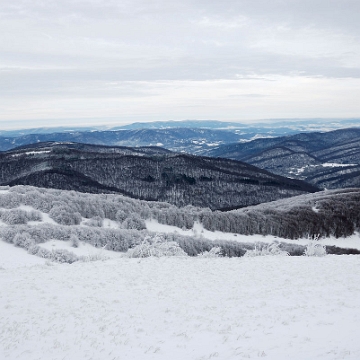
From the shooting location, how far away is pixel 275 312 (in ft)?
40.1

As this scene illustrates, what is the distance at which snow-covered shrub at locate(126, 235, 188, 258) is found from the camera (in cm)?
2147

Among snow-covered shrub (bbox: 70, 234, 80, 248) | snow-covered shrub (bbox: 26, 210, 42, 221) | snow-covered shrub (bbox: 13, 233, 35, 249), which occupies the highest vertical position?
snow-covered shrub (bbox: 26, 210, 42, 221)

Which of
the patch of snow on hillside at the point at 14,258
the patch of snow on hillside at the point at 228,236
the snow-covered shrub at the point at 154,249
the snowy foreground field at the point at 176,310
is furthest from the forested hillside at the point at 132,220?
the snowy foreground field at the point at 176,310

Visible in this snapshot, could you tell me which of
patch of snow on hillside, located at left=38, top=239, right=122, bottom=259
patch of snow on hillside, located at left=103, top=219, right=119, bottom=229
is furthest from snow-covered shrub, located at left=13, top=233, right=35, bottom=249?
patch of snow on hillside, located at left=103, top=219, right=119, bottom=229

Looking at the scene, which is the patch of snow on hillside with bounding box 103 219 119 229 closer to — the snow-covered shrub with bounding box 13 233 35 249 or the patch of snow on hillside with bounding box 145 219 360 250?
the patch of snow on hillside with bounding box 145 219 360 250

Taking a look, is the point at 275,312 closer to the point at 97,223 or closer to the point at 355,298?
the point at 355,298

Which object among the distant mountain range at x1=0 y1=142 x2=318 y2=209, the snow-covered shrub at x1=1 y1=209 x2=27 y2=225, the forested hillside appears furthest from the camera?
the distant mountain range at x1=0 y1=142 x2=318 y2=209

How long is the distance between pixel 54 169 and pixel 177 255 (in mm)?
81180

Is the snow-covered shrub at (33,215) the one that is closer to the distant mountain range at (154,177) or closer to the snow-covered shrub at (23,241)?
the snow-covered shrub at (23,241)

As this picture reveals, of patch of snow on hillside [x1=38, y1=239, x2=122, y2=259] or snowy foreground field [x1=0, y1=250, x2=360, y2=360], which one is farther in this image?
patch of snow on hillside [x1=38, y1=239, x2=122, y2=259]

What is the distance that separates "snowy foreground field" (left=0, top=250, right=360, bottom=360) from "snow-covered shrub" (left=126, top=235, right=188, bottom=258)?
7.10ft

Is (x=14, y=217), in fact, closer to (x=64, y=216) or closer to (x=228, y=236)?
(x=64, y=216)

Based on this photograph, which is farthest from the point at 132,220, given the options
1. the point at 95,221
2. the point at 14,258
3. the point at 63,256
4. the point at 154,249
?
the point at 14,258

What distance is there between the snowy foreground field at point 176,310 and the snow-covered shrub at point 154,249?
2164 millimetres
